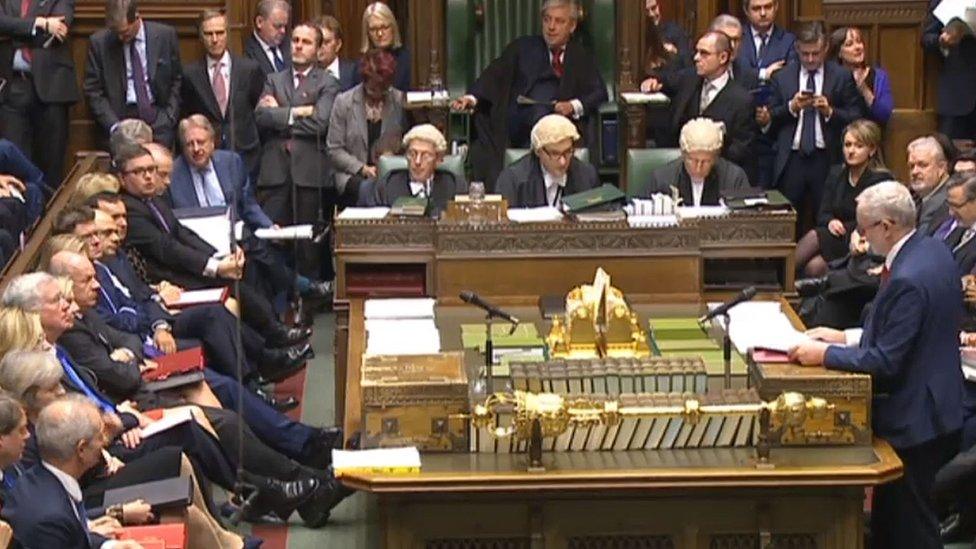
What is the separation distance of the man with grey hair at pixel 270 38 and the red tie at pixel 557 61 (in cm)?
136

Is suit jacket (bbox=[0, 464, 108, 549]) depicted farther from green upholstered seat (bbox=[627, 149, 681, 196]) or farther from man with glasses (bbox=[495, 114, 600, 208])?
green upholstered seat (bbox=[627, 149, 681, 196])

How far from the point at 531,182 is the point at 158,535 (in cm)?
367

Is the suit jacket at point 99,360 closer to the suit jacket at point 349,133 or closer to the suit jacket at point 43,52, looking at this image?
the suit jacket at point 349,133

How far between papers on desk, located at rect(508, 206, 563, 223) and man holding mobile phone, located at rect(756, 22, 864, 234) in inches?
91.8

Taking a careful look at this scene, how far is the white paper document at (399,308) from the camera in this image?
323 inches

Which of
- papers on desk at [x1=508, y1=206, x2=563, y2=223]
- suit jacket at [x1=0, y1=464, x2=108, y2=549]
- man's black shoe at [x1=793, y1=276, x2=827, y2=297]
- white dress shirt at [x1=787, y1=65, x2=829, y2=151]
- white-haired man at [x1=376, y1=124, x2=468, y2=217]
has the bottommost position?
suit jacket at [x1=0, y1=464, x2=108, y2=549]

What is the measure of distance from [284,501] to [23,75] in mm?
4315

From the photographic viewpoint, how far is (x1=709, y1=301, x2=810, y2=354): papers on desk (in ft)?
23.3

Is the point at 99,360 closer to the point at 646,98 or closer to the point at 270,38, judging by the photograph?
the point at 270,38

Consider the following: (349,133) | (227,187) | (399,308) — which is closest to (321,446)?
(399,308)

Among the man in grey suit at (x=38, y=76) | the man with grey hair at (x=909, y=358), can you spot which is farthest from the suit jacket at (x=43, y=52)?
the man with grey hair at (x=909, y=358)

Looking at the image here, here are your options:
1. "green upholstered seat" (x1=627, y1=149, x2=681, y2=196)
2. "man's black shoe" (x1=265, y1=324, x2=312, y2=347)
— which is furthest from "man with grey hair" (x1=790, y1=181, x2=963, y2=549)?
"man's black shoe" (x1=265, y1=324, x2=312, y2=347)

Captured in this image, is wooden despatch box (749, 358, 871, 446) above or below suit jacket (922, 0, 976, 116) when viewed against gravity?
below

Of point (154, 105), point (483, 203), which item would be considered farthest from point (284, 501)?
point (154, 105)
